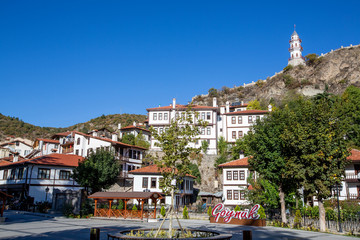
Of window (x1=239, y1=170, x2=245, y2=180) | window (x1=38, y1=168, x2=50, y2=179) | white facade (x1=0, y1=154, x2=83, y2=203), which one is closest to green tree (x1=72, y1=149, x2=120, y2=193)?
white facade (x1=0, y1=154, x2=83, y2=203)

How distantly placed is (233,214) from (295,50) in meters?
110

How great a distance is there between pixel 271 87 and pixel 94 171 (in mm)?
72970

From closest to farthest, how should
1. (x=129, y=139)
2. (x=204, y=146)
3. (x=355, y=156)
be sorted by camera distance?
(x=355, y=156), (x=204, y=146), (x=129, y=139)

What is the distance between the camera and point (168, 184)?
1441cm

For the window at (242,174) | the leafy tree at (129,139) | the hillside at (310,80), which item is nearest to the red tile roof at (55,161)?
the leafy tree at (129,139)

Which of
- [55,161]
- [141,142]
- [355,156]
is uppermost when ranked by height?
[141,142]

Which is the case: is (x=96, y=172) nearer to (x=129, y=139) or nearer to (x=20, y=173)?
(x=20, y=173)

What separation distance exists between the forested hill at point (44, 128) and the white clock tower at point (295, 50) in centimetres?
6363

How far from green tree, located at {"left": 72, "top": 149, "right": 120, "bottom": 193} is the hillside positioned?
5883 centimetres

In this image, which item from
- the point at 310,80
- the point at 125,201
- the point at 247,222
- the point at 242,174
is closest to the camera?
the point at 247,222

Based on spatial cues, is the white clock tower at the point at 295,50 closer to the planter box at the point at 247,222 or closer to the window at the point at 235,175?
the window at the point at 235,175

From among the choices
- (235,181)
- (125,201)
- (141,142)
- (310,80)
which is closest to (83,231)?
(125,201)

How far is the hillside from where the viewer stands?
8606 centimetres

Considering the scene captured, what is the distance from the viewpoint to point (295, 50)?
4749 inches
